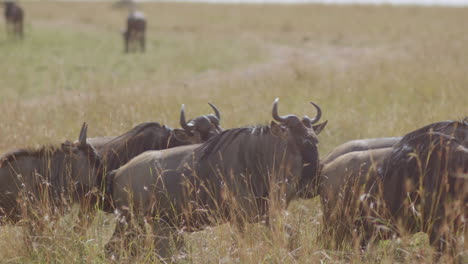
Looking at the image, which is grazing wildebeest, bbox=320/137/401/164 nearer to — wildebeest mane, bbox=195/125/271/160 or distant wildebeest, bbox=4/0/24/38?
wildebeest mane, bbox=195/125/271/160

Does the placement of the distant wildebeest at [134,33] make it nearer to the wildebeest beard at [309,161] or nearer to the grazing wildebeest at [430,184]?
the wildebeest beard at [309,161]

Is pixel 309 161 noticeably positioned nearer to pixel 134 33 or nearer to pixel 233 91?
pixel 233 91

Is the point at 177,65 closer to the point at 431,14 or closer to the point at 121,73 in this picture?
the point at 121,73

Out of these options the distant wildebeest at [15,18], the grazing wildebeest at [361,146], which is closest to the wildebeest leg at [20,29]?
the distant wildebeest at [15,18]

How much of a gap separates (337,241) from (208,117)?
1.71m

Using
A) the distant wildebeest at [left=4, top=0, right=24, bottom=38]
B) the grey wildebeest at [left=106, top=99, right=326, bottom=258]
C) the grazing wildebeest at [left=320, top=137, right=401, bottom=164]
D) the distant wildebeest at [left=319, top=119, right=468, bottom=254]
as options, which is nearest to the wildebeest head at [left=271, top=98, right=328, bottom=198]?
the grey wildebeest at [left=106, top=99, right=326, bottom=258]

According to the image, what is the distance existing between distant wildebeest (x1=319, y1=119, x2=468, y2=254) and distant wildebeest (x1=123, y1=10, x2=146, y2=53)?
1662cm

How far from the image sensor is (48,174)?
4.72 m

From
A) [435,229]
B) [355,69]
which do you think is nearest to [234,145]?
[435,229]

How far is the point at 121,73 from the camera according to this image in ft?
50.4

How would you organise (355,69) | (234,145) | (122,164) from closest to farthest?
(234,145) < (122,164) < (355,69)

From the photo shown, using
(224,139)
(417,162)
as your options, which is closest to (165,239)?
(224,139)

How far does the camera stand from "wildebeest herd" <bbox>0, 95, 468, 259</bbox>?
411cm

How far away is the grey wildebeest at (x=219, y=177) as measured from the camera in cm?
441
